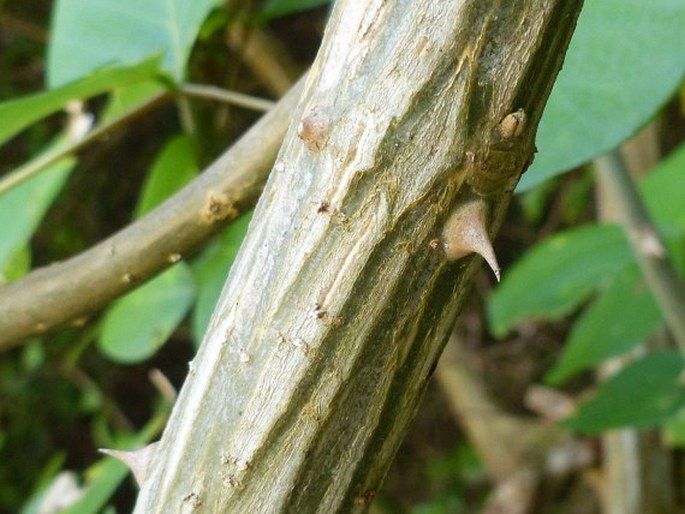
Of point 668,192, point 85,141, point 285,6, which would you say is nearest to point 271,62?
point 285,6

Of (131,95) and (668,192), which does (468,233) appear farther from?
(668,192)

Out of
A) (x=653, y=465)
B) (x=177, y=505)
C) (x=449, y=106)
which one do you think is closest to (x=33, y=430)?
(x=653, y=465)

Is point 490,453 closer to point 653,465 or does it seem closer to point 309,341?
point 653,465

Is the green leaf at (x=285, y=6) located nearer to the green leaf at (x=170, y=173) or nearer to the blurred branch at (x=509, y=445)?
the green leaf at (x=170, y=173)

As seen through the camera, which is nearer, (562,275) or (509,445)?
(562,275)

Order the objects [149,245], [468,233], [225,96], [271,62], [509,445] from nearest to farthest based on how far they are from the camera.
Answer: [468,233]
[149,245]
[225,96]
[271,62]
[509,445]

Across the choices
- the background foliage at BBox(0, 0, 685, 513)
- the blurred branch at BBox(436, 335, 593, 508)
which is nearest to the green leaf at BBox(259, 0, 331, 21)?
the background foliage at BBox(0, 0, 685, 513)
